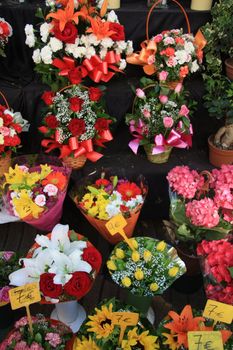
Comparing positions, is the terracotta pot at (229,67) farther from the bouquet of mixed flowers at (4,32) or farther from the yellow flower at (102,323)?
the yellow flower at (102,323)

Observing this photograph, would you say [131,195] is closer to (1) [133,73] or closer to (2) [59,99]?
(2) [59,99]

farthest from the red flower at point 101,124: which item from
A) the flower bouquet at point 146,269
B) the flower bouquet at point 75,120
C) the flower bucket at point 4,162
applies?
the flower bouquet at point 146,269

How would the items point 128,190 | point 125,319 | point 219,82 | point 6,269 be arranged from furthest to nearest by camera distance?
point 219,82 < point 128,190 < point 6,269 < point 125,319

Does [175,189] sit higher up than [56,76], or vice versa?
[56,76]

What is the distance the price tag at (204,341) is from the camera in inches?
43.7

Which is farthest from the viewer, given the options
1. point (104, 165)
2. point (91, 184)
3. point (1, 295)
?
point (104, 165)

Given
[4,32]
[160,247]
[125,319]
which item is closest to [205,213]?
[160,247]

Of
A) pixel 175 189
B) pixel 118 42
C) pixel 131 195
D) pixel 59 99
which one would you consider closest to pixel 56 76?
pixel 59 99

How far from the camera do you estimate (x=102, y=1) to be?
2.20 m

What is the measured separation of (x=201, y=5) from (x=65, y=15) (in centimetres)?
98

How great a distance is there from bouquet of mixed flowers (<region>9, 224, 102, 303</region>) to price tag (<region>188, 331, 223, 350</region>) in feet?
1.65

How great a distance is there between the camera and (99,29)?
2047 millimetres

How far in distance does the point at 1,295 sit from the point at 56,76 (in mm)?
1302

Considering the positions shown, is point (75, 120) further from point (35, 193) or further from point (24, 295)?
point (24, 295)
